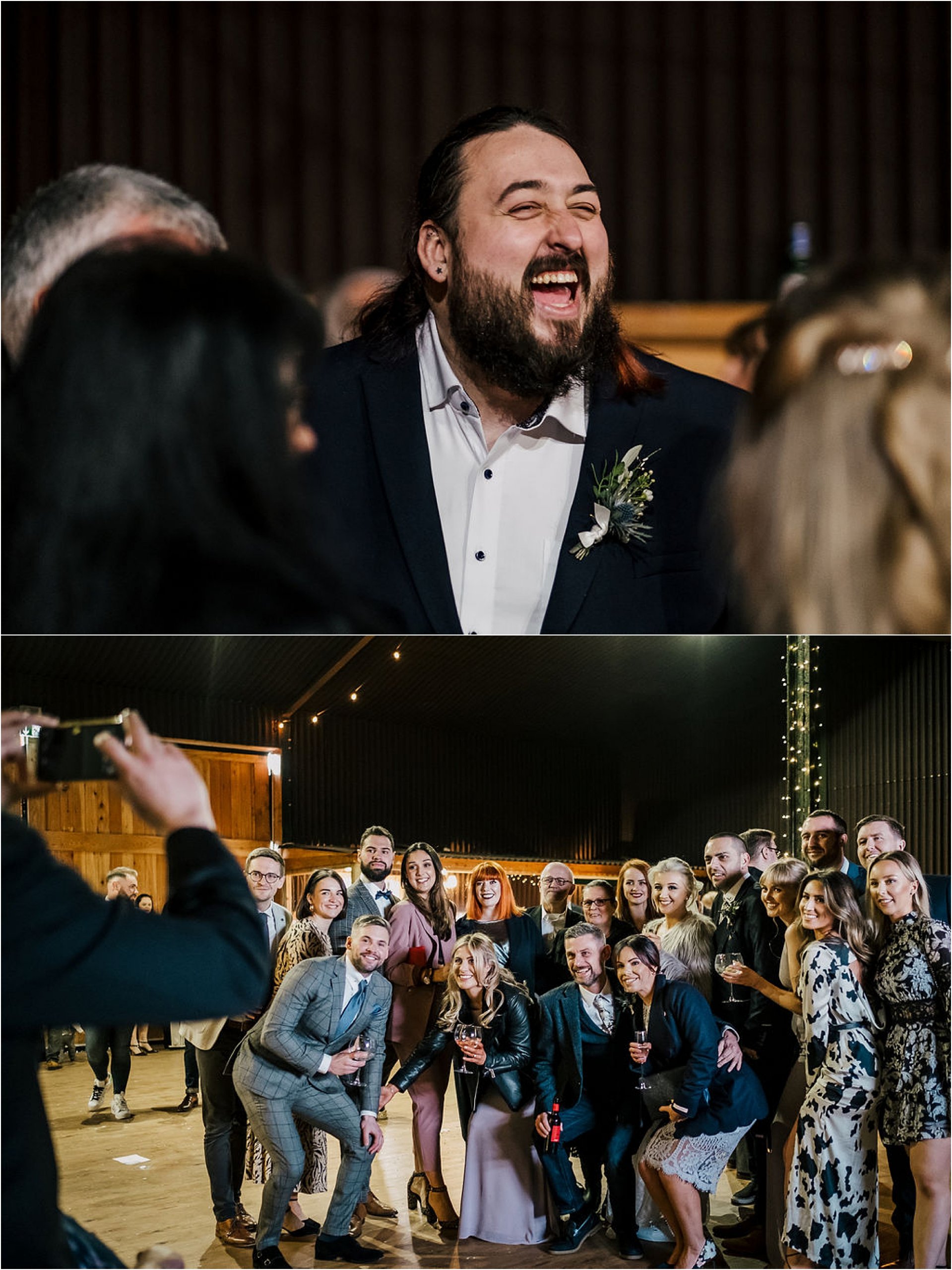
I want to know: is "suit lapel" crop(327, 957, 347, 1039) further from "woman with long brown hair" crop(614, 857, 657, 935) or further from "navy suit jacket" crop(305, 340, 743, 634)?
"navy suit jacket" crop(305, 340, 743, 634)

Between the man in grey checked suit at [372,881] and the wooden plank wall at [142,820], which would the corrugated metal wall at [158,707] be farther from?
the man in grey checked suit at [372,881]

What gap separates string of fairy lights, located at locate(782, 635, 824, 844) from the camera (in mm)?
A: 3176

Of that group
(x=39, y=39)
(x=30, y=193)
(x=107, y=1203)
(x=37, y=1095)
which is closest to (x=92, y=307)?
(x=30, y=193)

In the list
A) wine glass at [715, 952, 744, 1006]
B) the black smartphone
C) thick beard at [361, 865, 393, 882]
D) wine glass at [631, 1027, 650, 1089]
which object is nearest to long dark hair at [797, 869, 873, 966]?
wine glass at [715, 952, 744, 1006]

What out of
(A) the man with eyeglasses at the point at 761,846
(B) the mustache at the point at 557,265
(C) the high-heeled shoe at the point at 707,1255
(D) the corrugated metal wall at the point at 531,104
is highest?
(D) the corrugated metal wall at the point at 531,104

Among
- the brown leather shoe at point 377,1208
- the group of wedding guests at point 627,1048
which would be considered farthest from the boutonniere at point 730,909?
the brown leather shoe at point 377,1208

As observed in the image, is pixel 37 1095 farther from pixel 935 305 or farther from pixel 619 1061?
pixel 935 305

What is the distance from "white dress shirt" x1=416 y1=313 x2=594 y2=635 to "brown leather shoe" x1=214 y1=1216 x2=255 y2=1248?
5.55 feet

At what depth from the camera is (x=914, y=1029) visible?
3.16 meters

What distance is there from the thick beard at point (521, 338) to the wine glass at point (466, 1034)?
1684mm

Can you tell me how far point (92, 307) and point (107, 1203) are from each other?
7.54 feet

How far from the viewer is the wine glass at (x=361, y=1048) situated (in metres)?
3.20

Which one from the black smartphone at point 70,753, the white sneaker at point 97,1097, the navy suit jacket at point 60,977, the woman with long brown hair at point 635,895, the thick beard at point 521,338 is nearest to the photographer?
the navy suit jacket at point 60,977

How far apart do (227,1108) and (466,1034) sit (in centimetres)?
66
